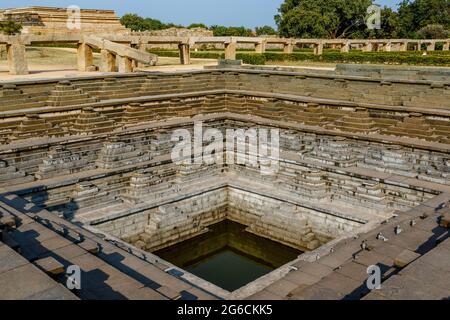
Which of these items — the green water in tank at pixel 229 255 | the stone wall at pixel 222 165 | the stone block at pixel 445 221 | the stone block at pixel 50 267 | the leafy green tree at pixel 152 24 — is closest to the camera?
the stone block at pixel 50 267

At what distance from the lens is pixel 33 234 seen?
24.6ft

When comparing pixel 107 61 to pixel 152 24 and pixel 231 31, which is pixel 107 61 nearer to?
pixel 231 31

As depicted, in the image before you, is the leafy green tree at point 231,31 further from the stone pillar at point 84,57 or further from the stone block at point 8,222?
the stone block at point 8,222

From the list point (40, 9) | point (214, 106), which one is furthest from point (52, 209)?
point (40, 9)

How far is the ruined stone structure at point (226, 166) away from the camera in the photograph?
1103 centimetres

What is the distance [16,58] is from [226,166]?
9.02 metres

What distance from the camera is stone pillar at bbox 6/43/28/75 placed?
55.7 ft

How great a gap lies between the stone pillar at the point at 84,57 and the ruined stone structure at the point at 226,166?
13.8ft

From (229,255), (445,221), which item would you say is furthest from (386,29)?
(445,221)

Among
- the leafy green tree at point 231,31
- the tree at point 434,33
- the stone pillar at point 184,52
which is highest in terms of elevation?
the leafy green tree at point 231,31

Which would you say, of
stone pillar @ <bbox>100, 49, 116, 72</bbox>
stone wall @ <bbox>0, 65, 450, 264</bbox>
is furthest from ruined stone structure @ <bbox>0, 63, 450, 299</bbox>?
stone pillar @ <bbox>100, 49, 116, 72</bbox>

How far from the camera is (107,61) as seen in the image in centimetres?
1930

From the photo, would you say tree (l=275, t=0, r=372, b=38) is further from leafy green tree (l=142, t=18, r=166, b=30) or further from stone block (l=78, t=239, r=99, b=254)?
stone block (l=78, t=239, r=99, b=254)

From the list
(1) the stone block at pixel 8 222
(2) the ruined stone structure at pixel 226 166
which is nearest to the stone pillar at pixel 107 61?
(2) the ruined stone structure at pixel 226 166
